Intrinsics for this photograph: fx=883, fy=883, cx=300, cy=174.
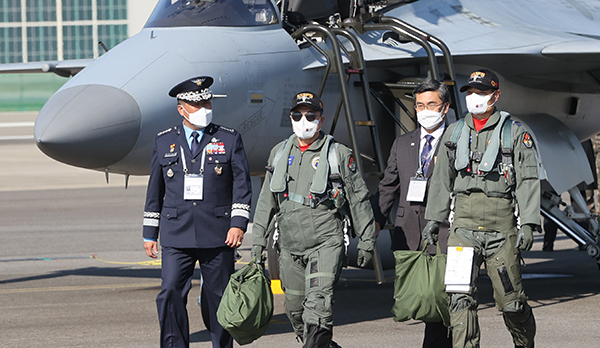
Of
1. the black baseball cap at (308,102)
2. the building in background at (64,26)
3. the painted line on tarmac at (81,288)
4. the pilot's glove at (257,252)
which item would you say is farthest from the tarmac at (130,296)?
the building in background at (64,26)

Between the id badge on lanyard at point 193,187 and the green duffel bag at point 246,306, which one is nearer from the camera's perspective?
the green duffel bag at point 246,306

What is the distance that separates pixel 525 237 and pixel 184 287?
2.34 metres

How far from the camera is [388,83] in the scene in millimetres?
9102

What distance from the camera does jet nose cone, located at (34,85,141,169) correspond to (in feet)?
23.3

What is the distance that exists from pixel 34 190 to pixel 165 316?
19.5 m

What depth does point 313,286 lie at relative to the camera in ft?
19.3

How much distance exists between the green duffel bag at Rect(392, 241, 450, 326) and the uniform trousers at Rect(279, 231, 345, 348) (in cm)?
47

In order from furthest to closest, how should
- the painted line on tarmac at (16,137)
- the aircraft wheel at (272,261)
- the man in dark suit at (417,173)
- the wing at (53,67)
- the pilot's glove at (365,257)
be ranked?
1. the painted line on tarmac at (16,137)
2. the wing at (53,67)
3. the aircraft wheel at (272,261)
4. the man in dark suit at (417,173)
5. the pilot's glove at (365,257)

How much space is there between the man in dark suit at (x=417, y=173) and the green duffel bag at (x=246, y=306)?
1.02 meters

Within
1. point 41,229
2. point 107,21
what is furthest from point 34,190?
point 107,21

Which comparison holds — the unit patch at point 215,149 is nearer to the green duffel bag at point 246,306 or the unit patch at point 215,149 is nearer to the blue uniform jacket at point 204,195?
the blue uniform jacket at point 204,195

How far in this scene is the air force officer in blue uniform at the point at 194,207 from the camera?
20.0 ft

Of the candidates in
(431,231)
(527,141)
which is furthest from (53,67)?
(527,141)

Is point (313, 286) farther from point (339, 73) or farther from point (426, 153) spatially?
point (339, 73)
